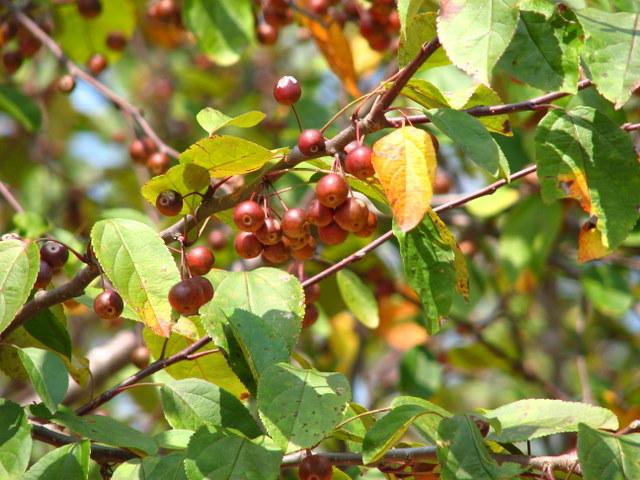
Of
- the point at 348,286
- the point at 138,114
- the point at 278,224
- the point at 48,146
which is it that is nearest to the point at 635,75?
the point at 278,224

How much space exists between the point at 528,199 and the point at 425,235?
1.64m

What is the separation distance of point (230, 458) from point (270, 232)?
36 cm

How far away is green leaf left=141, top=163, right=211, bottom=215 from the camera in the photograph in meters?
1.42

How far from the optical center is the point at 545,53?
1376 mm

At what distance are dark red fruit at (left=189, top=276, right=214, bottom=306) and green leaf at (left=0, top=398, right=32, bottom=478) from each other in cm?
33

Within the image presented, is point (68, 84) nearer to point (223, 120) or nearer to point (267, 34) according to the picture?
point (267, 34)

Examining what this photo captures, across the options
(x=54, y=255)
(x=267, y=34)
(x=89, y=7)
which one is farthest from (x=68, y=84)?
(x=54, y=255)

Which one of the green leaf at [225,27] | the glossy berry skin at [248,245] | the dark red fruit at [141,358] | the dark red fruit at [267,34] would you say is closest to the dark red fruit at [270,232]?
the glossy berry skin at [248,245]

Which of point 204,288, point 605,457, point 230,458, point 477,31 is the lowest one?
point 605,457

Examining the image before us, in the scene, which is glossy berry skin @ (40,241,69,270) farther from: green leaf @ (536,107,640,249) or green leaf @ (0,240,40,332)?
green leaf @ (536,107,640,249)

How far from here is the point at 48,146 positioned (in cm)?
429

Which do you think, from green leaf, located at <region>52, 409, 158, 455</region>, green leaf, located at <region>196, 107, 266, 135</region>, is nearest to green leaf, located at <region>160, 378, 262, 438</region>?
green leaf, located at <region>52, 409, 158, 455</region>

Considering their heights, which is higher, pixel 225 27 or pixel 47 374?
pixel 47 374

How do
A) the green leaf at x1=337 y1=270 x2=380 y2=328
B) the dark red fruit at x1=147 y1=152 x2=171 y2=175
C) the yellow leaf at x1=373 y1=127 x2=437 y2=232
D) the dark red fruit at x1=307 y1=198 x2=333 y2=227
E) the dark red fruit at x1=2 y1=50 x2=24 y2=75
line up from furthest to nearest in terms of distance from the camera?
the dark red fruit at x1=2 y1=50 x2=24 y2=75 < the dark red fruit at x1=147 y1=152 x2=171 y2=175 < the green leaf at x1=337 y1=270 x2=380 y2=328 < the dark red fruit at x1=307 y1=198 x2=333 y2=227 < the yellow leaf at x1=373 y1=127 x2=437 y2=232
